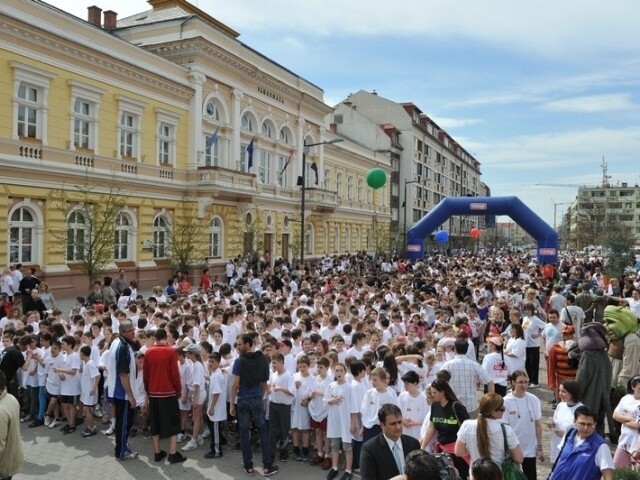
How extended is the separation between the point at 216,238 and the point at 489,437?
25736mm

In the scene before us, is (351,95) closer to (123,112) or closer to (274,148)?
(274,148)

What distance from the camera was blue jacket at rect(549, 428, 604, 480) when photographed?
4660 mm

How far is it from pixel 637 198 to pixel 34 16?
5041 inches

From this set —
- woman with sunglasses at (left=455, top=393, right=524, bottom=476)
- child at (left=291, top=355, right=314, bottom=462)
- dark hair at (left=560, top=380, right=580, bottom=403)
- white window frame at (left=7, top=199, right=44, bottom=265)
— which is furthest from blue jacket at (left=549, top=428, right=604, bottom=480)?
white window frame at (left=7, top=199, right=44, bottom=265)

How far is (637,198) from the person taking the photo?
391ft

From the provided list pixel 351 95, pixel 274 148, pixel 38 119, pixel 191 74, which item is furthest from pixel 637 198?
pixel 38 119

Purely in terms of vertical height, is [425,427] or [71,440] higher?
[425,427]

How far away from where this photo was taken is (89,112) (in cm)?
2191

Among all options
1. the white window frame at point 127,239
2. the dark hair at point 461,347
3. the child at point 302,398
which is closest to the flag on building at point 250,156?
the white window frame at point 127,239

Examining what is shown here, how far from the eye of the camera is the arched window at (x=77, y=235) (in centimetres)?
1857

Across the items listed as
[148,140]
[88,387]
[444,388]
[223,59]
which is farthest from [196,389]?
[223,59]

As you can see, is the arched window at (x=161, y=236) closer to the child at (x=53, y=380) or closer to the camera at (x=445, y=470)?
the child at (x=53, y=380)

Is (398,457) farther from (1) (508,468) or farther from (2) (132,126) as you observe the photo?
(2) (132,126)

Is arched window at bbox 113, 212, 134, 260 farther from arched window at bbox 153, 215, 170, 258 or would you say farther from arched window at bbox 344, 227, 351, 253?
arched window at bbox 344, 227, 351, 253
